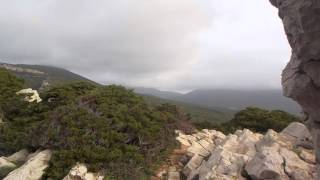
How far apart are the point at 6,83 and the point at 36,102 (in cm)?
1025

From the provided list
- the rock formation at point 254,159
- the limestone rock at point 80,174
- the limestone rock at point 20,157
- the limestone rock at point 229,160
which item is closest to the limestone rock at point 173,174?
the rock formation at point 254,159

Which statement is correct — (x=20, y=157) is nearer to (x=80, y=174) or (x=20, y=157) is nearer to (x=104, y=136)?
(x=104, y=136)

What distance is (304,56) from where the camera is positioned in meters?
13.6

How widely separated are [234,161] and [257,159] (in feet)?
6.81

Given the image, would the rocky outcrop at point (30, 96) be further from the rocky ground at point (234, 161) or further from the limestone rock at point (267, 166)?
the limestone rock at point (267, 166)

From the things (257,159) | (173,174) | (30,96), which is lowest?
(173,174)

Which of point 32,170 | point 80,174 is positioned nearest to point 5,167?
point 32,170

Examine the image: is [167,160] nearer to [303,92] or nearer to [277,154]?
[277,154]

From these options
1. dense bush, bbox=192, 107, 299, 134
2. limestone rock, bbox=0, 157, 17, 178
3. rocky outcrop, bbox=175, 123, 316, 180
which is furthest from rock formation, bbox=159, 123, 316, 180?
dense bush, bbox=192, 107, 299, 134

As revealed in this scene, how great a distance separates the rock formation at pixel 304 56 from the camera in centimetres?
1222

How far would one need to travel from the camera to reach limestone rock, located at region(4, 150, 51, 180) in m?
28.1

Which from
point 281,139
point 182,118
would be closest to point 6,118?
point 182,118

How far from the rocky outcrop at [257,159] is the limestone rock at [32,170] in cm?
968

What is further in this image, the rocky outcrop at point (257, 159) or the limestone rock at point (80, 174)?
the limestone rock at point (80, 174)
